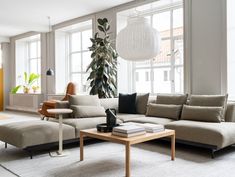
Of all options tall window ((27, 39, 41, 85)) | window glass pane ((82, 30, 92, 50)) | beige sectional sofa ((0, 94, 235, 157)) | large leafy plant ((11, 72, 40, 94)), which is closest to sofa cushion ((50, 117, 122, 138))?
beige sectional sofa ((0, 94, 235, 157))

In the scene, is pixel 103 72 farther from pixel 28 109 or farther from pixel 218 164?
pixel 28 109

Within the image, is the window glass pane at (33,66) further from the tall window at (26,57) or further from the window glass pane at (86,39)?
the window glass pane at (86,39)

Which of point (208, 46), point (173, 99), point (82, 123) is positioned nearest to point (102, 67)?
point (173, 99)

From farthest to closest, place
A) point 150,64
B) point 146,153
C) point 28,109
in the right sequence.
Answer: point 28,109
point 150,64
point 146,153

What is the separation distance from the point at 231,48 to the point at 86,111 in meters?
2.86

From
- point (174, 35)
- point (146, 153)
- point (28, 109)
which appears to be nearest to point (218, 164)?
point (146, 153)

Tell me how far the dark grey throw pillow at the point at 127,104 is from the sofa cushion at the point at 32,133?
1.63 metres

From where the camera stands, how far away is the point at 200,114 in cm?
422

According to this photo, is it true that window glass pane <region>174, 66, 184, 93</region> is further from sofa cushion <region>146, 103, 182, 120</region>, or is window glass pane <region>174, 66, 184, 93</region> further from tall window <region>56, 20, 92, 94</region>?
tall window <region>56, 20, 92, 94</region>

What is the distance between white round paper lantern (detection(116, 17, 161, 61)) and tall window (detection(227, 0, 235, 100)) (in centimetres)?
152

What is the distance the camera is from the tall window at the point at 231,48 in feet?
15.5

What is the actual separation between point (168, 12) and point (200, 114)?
9.49 ft

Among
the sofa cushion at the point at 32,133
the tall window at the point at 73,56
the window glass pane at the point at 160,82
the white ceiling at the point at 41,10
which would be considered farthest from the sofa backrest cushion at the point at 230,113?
the tall window at the point at 73,56

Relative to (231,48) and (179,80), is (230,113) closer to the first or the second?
(231,48)
